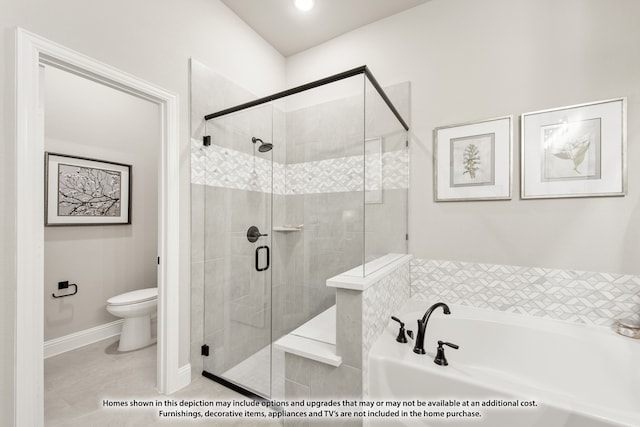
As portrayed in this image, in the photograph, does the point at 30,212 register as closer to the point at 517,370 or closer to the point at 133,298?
the point at 133,298

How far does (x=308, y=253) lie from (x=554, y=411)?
1.47m

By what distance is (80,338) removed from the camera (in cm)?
249

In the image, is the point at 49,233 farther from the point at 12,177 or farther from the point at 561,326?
A: the point at 561,326

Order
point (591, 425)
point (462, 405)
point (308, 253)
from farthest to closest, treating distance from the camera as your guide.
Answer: point (308, 253)
point (462, 405)
point (591, 425)

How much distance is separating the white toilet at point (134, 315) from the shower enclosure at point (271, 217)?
2.83 ft

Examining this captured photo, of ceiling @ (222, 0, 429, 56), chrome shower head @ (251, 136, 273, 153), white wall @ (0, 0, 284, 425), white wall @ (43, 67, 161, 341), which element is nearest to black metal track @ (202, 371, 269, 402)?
white wall @ (0, 0, 284, 425)

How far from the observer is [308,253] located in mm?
2004

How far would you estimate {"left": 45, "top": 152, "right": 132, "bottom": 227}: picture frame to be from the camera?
94.0 inches

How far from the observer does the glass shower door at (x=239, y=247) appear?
191 cm

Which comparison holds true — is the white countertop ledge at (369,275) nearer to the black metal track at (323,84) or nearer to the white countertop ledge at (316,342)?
the white countertop ledge at (316,342)

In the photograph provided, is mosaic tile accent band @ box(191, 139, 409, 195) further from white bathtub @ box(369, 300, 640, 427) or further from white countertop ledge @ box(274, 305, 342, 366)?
white bathtub @ box(369, 300, 640, 427)

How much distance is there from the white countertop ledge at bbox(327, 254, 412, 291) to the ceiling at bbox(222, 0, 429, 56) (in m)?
2.09

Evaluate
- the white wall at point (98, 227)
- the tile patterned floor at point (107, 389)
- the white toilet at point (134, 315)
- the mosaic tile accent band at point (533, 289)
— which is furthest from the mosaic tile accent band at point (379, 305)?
the white wall at point (98, 227)

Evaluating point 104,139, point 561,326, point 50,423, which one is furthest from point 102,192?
point 561,326
